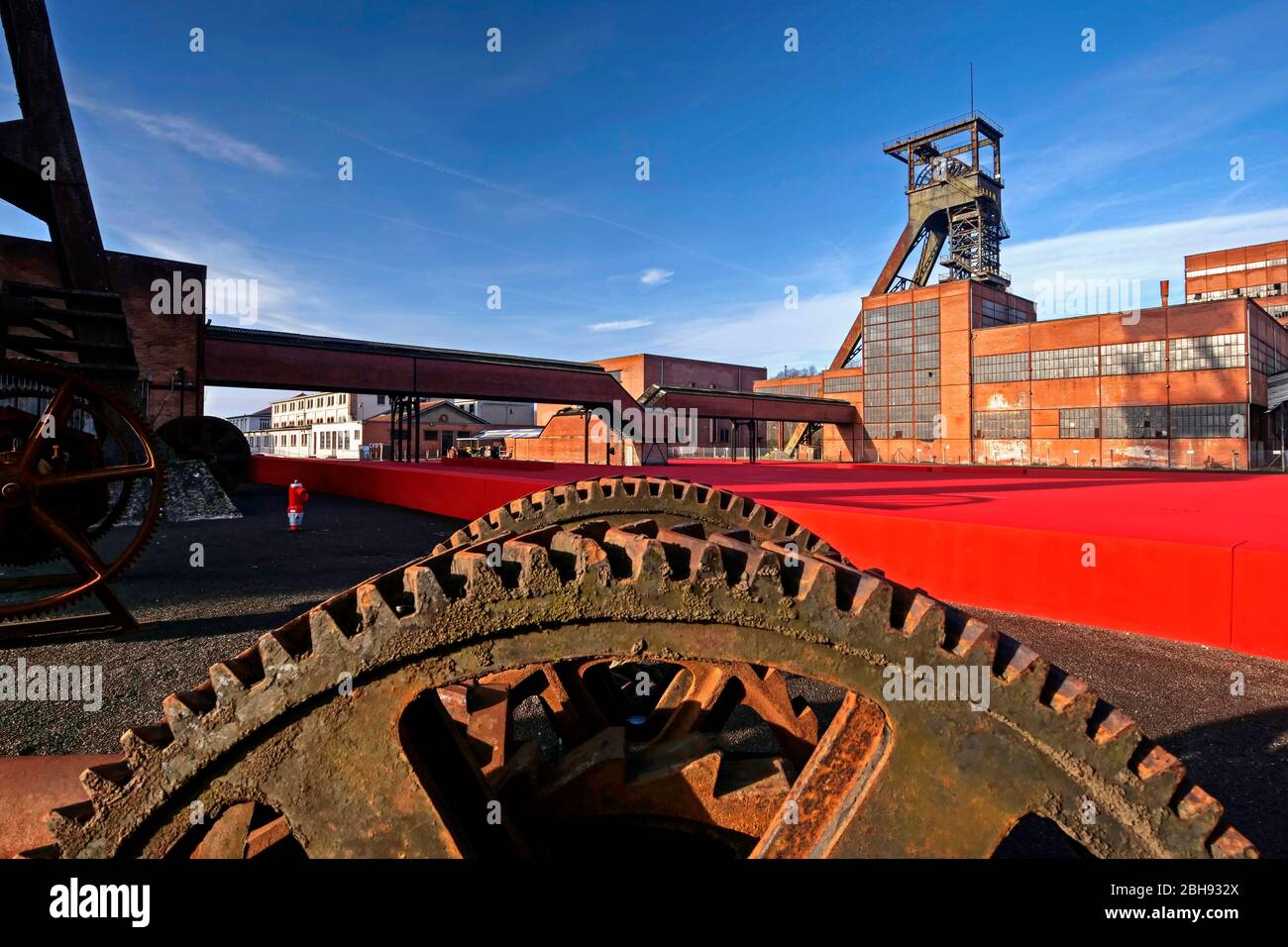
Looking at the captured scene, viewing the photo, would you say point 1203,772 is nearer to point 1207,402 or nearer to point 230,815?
point 230,815

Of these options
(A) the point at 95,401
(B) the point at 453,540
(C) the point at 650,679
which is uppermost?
(A) the point at 95,401

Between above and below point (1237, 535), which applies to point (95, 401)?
above

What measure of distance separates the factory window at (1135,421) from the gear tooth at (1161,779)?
1778 inches

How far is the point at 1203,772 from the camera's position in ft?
8.82

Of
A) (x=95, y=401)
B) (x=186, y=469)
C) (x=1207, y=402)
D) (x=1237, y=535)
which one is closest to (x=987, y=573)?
(x=1237, y=535)

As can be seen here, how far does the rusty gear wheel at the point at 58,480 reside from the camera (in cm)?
415

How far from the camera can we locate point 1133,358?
36.4 metres

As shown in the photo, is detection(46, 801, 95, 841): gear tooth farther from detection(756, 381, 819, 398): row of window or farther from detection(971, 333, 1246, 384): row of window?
detection(756, 381, 819, 398): row of window

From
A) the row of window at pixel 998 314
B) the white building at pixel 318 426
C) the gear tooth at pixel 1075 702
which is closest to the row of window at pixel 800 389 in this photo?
the row of window at pixel 998 314

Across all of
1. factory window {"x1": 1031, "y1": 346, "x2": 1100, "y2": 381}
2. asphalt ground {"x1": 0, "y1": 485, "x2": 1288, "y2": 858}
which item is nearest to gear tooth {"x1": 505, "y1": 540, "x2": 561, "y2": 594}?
asphalt ground {"x1": 0, "y1": 485, "x2": 1288, "y2": 858}

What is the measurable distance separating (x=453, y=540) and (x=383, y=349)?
998 inches

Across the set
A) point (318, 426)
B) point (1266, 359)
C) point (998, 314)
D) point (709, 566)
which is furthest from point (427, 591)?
point (318, 426)

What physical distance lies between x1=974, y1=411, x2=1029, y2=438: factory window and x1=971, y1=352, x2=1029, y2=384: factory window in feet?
7.56
